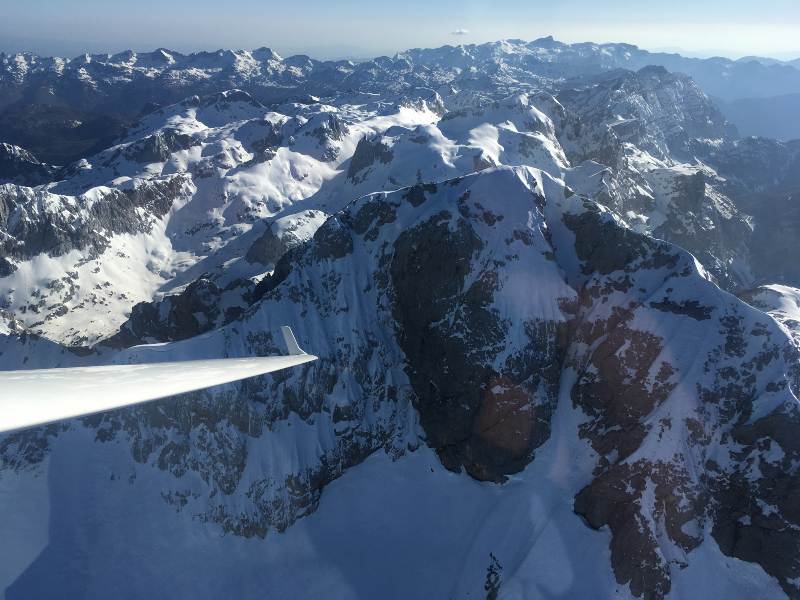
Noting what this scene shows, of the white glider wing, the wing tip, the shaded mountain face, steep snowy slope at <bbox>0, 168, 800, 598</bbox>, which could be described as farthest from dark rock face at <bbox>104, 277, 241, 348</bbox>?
the white glider wing

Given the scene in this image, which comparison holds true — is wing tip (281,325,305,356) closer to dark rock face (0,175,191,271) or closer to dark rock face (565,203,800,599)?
dark rock face (565,203,800,599)

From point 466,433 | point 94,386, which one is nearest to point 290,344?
point 94,386

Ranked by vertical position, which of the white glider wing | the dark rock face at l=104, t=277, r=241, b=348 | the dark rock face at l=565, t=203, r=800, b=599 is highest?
the white glider wing

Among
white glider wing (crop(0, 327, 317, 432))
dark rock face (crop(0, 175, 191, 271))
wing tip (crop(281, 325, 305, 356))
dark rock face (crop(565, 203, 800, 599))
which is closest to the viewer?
white glider wing (crop(0, 327, 317, 432))

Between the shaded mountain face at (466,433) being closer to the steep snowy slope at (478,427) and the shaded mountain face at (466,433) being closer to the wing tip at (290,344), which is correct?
the steep snowy slope at (478,427)

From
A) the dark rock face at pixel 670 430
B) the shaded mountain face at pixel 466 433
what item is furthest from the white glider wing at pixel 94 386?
the dark rock face at pixel 670 430

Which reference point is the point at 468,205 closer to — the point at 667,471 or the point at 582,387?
the point at 582,387
